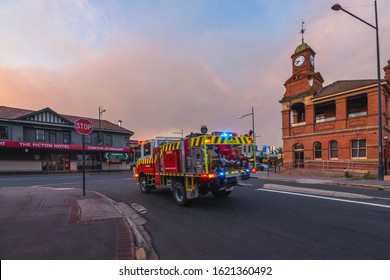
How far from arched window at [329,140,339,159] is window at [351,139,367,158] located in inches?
51.1

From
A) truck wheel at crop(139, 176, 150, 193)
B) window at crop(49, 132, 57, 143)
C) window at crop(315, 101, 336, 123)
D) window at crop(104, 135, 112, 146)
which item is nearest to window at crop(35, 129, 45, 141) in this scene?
window at crop(49, 132, 57, 143)

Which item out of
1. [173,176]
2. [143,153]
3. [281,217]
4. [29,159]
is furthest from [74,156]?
[281,217]

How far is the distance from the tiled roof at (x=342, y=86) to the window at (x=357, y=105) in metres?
1.02

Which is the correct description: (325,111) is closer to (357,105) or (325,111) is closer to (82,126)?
(357,105)

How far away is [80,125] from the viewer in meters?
10.0

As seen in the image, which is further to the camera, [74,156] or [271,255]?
[74,156]

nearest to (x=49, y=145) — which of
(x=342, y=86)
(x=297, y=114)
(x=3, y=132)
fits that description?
(x=3, y=132)

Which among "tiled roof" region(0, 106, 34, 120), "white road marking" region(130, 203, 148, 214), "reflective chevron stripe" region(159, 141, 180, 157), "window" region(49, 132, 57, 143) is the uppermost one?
"tiled roof" region(0, 106, 34, 120)

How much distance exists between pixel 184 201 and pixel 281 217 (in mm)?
3272

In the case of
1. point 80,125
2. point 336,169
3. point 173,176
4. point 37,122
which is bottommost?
point 336,169

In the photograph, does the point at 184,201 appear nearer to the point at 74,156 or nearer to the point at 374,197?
the point at 374,197

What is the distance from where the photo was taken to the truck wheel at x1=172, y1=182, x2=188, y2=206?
28.5 feet

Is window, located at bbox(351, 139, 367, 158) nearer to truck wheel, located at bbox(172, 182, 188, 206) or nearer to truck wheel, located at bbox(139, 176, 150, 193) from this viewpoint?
truck wheel, located at bbox(139, 176, 150, 193)
